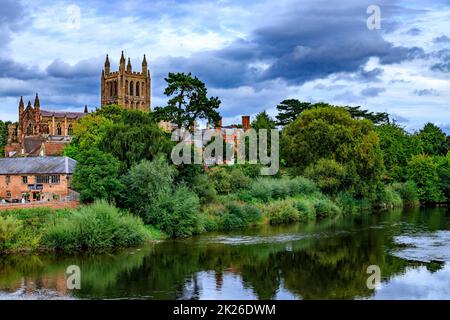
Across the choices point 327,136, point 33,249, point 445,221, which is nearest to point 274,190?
point 327,136

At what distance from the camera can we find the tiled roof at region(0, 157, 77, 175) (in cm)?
5031

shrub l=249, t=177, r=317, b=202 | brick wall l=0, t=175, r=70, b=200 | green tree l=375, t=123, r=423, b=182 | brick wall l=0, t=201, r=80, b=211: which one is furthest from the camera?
green tree l=375, t=123, r=423, b=182

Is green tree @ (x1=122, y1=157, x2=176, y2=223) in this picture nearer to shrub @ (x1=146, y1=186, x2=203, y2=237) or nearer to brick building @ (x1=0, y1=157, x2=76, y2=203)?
shrub @ (x1=146, y1=186, x2=203, y2=237)

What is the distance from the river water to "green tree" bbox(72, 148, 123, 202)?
5591 mm

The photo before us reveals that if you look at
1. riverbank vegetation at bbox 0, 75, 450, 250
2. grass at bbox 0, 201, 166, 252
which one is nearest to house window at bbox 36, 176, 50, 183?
riverbank vegetation at bbox 0, 75, 450, 250

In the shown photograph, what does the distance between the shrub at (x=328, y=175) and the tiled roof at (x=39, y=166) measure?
25.6 m

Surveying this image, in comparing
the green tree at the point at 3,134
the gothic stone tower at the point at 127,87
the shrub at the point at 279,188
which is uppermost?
the gothic stone tower at the point at 127,87

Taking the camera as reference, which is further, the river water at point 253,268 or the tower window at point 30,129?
the tower window at point 30,129

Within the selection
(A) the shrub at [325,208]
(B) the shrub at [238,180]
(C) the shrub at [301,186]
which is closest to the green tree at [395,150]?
(A) the shrub at [325,208]

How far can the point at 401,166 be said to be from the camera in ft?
273

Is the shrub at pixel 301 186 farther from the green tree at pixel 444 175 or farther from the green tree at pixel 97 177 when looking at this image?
the green tree at pixel 444 175

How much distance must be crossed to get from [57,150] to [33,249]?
51.2 metres

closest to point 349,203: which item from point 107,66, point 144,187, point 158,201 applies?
point 158,201

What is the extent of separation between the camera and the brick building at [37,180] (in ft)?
163
